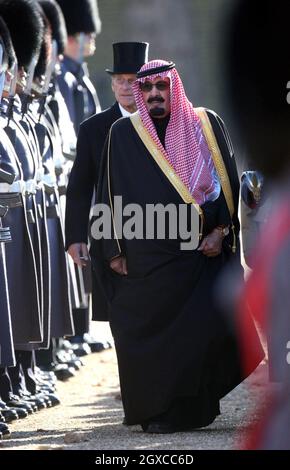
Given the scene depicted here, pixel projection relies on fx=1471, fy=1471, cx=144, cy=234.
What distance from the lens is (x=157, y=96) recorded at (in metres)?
6.96

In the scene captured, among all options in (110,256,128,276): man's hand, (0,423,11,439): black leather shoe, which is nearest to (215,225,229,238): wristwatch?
(110,256,128,276): man's hand

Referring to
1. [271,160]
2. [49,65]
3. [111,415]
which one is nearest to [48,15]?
[49,65]

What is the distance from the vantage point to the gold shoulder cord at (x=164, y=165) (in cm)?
679

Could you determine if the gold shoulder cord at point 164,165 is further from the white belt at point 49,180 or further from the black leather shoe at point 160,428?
the white belt at point 49,180

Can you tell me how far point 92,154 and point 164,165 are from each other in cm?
99

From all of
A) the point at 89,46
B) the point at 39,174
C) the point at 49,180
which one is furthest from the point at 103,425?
the point at 89,46

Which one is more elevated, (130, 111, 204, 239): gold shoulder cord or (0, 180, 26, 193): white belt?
(130, 111, 204, 239): gold shoulder cord

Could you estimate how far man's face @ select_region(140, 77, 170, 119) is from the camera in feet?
22.8

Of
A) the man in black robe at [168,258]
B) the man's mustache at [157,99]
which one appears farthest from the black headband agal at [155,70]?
the man's mustache at [157,99]

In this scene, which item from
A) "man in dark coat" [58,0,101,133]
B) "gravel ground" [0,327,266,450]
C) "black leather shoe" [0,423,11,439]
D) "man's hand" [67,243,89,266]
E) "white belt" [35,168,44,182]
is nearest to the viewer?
"gravel ground" [0,327,266,450]

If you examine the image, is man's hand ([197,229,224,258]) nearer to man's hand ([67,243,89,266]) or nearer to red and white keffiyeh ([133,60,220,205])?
red and white keffiyeh ([133,60,220,205])

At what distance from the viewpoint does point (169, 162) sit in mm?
6883

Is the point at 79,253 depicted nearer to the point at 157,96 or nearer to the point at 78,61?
the point at 157,96

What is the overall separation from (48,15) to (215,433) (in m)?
5.05
